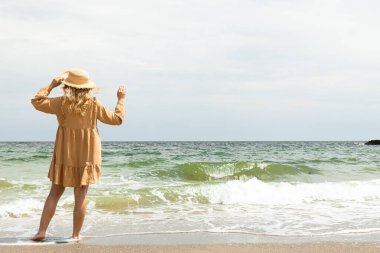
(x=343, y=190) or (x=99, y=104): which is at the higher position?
(x=99, y=104)

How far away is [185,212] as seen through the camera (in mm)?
7723

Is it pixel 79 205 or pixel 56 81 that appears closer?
pixel 56 81

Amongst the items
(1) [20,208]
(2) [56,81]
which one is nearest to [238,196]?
(1) [20,208]

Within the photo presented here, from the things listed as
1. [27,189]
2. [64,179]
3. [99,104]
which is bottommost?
[27,189]

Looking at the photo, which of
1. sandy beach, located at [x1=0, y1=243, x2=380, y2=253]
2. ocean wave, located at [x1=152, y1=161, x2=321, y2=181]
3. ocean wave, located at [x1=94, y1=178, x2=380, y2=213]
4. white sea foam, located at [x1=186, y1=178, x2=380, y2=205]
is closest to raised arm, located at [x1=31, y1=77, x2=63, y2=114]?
sandy beach, located at [x1=0, y1=243, x2=380, y2=253]

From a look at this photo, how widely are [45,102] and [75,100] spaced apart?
0.92 feet

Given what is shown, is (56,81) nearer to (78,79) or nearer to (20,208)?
(78,79)

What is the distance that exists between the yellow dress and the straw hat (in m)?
0.15

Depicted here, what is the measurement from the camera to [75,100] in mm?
4785

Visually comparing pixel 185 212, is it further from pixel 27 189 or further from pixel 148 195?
pixel 27 189

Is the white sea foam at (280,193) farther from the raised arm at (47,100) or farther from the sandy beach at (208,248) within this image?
the raised arm at (47,100)

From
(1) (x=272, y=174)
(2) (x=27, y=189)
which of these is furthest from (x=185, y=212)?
(1) (x=272, y=174)

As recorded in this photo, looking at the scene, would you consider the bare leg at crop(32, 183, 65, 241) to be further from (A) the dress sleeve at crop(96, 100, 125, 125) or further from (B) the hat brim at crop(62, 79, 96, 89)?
(B) the hat brim at crop(62, 79, 96, 89)

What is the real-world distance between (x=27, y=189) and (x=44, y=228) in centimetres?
579
